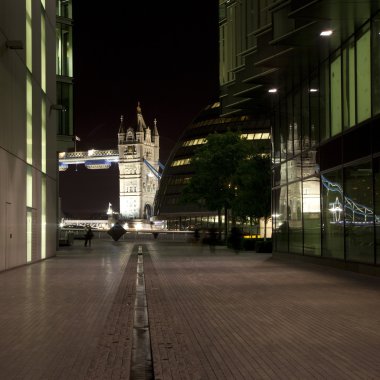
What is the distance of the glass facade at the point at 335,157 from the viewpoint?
21.3 metres

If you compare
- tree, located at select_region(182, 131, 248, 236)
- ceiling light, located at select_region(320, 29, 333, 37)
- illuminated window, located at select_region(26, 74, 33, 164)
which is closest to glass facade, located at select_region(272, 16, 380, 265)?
Answer: ceiling light, located at select_region(320, 29, 333, 37)

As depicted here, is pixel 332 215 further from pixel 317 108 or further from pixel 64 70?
pixel 64 70

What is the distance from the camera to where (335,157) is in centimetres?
2500

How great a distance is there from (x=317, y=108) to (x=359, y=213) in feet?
21.0

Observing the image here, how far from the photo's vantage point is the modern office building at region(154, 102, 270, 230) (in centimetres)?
10616

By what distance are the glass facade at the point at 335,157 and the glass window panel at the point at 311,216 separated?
0.04 metres

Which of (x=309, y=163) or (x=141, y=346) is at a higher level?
(x=309, y=163)

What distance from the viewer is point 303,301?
1470 cm

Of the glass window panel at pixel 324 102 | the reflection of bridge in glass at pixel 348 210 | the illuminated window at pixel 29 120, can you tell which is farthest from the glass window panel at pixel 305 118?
the illuminated window at pixel 29 120

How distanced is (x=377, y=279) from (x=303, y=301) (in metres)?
5.98

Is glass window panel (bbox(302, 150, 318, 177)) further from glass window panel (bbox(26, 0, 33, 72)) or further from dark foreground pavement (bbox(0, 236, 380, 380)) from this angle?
glass window panel (bbox(26, 0, 33, 72))

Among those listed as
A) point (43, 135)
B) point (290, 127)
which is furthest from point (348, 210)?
point (43, 135)

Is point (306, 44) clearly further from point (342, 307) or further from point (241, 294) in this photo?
point (342, 307)

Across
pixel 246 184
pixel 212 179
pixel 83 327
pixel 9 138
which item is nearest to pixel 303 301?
pixel 83 327
